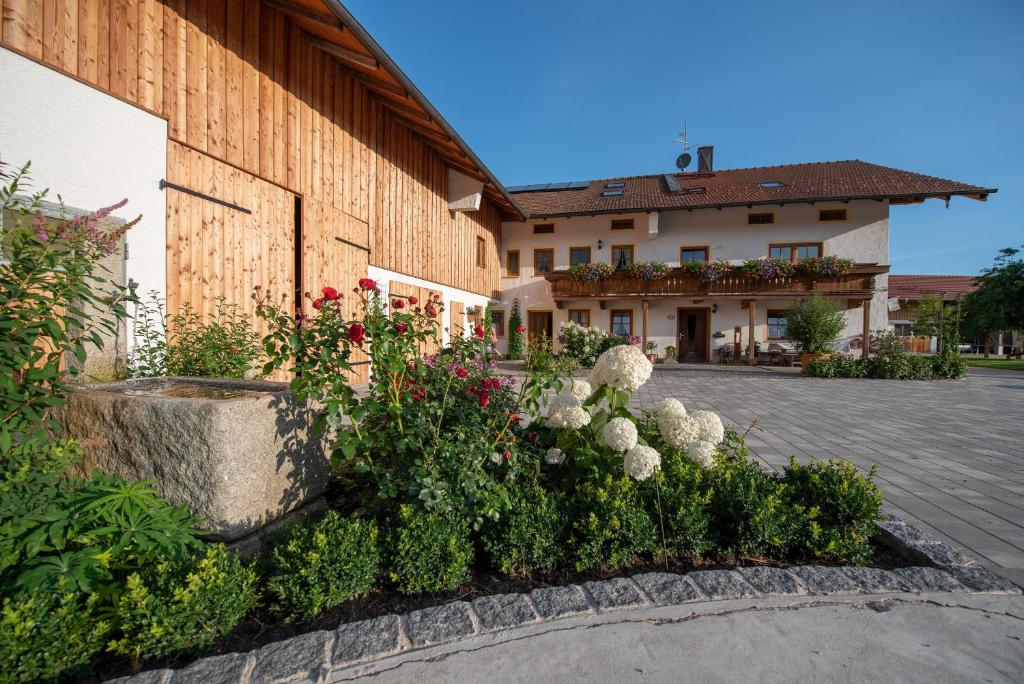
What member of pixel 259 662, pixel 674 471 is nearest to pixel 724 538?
pixel 674 471

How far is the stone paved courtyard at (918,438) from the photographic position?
113 inches

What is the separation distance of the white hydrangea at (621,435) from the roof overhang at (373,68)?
A: 6.07m

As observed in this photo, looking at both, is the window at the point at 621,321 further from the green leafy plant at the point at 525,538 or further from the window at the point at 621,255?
the green leafy plant at the point at 525,538

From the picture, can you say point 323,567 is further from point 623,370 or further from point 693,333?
point 693,333

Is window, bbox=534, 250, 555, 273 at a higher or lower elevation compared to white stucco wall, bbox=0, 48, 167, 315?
higher

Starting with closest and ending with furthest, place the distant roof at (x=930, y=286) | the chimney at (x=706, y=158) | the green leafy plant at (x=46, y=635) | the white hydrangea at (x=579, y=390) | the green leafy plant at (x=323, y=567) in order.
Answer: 1. the green leafy plant at (x=46, y=635)
2. the green leafy plant at (x=323, y=567)
3. the white hydrangea at (x=579, y=390)
4. the chimney at (x=706, y=158)
5. the distant roof at (x=930, y=286)

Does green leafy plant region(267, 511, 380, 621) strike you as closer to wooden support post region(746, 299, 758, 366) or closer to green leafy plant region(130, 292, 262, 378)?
green leafy plant region(130, 292, 262, 378)

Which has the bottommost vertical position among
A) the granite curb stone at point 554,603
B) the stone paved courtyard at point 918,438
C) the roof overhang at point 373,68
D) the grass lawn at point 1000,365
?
the stone paved courtyard at point 918,438

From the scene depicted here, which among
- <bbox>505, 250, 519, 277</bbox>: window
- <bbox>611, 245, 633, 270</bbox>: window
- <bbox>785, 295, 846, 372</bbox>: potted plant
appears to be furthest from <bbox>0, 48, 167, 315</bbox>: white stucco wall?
<bbox>611, 245, 633, 270</bbox>: window

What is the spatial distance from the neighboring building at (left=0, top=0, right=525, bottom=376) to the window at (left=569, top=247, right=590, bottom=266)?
1142 centimetres

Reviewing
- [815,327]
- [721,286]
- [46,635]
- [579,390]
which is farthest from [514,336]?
[46,635]

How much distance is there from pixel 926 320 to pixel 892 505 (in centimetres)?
3146

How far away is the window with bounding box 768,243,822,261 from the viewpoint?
17.9 m

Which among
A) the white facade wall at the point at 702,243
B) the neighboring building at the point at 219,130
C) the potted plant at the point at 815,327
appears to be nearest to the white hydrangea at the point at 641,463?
the neighboring building at the point at 219,130
